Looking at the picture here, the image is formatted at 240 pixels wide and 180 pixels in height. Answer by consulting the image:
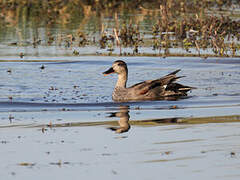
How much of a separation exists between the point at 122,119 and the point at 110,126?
648mm

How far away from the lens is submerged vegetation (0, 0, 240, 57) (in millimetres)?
20906

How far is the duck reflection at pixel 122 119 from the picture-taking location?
10.7 meters

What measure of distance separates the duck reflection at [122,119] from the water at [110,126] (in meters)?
0.02

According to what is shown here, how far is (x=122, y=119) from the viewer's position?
11.7m

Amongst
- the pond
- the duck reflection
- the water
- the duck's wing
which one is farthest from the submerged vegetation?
the duck reflection

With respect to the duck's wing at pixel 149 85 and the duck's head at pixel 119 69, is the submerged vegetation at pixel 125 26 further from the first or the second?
the duck's wing at pixel 149 85

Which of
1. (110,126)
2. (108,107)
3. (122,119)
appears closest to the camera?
(110,126)

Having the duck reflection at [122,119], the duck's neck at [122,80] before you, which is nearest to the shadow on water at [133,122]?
the duck reflection at [122,119]

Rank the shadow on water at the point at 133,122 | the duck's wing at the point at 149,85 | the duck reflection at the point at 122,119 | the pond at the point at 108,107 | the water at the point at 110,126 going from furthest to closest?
the duck's wing at the point at 149,85
the shadow on water at the point at 133,122
the duck reflection at the point at 122,119
the pond at the point at 108,107
the water at the point at 110,126

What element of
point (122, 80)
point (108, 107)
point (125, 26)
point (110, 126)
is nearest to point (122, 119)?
point (110, 126)

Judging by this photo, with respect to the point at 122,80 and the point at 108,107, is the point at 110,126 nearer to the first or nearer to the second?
the point at 108,107

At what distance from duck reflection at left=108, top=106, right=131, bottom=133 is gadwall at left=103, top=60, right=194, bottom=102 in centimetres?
96

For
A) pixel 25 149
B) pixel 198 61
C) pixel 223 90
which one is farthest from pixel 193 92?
pixel 25 149

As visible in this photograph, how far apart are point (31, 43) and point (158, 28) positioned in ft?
15.2
